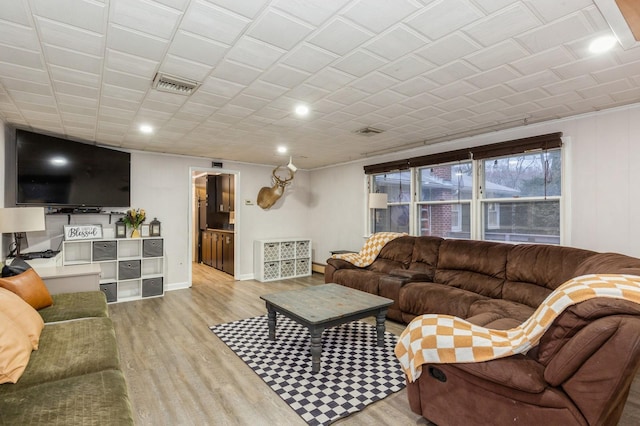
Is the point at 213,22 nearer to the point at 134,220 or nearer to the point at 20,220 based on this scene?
the point at 20,220

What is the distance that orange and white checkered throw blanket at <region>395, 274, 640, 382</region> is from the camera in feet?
4.76

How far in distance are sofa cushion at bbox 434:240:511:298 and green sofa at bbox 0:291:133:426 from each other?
3.45 metres

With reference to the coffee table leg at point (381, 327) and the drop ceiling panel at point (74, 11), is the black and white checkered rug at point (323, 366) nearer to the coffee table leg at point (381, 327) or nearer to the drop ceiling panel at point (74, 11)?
the coffee table leg at point (381, 327)

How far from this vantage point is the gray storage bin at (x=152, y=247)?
4949 millimetres

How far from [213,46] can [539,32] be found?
1.96m

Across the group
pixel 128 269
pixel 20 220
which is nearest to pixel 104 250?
pixel 128 269

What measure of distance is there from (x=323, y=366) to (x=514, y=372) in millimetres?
1588

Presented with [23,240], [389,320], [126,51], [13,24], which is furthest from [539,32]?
[23,240]

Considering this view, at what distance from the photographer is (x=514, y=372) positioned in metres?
1.56

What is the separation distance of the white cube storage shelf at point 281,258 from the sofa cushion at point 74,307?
324 cm

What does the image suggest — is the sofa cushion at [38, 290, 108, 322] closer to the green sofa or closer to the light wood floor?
the green sofa

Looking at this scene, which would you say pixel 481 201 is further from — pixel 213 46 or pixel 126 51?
pixel 126 51

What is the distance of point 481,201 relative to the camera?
4297mm

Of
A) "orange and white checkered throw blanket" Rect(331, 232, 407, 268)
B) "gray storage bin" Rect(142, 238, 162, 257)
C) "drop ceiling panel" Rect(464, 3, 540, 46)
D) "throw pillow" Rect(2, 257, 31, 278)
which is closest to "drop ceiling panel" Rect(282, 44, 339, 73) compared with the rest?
"drop ceiling panel" Rect(464, 3, 540, 46)
